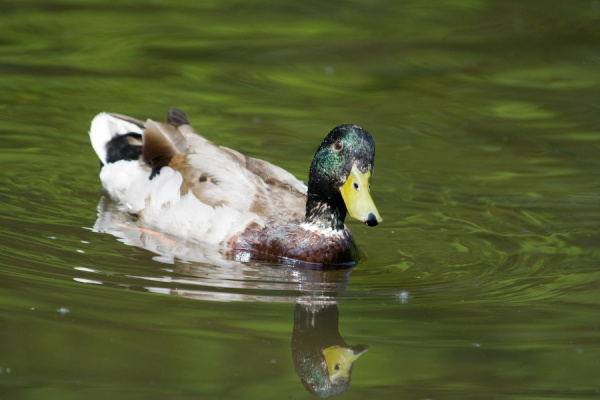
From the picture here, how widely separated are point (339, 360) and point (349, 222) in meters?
3.54

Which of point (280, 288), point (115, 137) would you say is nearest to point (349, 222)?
point (280, 288)

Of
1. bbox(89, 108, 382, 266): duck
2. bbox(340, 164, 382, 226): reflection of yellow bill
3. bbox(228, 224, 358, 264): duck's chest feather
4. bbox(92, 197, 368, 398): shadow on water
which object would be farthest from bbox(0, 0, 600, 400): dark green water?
bbox(340, 164, 382, 226): reflection of yellow bill

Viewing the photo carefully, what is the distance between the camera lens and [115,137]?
1072 centimetres

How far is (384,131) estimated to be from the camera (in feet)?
39.3

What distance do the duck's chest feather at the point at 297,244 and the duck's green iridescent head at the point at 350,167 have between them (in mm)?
349

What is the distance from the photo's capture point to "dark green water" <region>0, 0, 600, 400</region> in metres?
6.34

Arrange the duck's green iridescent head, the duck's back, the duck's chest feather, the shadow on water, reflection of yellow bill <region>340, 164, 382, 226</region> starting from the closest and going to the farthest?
the shadow on water → reflection of yellow bill <region>340, 164, 382, 226</region> → the duck's green iridescent head → the duck's chest feather → the duck's back

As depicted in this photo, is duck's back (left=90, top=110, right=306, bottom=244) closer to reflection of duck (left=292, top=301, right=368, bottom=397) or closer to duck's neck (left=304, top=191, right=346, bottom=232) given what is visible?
duck's neck (left=304, top=191, right=346, bottom=232)

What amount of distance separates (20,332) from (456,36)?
31.9ft

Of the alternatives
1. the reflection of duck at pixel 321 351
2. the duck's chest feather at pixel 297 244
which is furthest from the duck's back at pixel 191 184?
the reflection of duck at pixel 321 351

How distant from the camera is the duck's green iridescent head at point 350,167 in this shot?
820cm

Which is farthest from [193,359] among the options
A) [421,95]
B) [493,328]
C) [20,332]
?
[421,95]

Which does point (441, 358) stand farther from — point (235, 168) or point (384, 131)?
point (384, 131)

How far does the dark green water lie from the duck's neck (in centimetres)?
39
